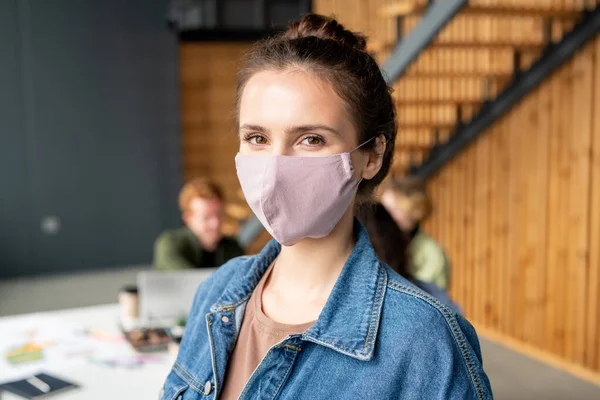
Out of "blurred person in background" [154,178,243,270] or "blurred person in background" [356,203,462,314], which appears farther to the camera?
"blurred person in background" [154,178,243,270]

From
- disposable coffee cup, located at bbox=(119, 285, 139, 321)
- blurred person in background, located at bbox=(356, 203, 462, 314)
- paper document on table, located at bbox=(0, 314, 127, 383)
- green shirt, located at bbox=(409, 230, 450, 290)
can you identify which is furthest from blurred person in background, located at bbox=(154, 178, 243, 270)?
blurred person in background, located at bbox=(356, 203, 462, 314)

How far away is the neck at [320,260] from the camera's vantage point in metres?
1.11

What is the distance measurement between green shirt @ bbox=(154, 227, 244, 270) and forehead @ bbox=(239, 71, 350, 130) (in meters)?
2.52

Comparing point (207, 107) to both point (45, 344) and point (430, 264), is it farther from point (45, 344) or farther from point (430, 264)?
point (45, 344)

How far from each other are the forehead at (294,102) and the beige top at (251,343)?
341mm

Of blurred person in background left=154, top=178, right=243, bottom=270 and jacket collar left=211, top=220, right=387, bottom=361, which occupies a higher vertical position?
jacket collar left=211, top=220, right=387, bottom=361

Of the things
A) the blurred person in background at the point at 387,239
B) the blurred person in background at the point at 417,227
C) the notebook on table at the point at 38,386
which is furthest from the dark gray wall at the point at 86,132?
the blurred person in background at the point at 387,239

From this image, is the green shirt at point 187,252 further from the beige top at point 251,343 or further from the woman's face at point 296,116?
the woman's face at point 296,116

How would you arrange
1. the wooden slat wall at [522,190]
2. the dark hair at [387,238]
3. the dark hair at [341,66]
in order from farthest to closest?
the wooden slat wall at [522,190] → the dark hair at [387,238] → the dark hair at [341,66]

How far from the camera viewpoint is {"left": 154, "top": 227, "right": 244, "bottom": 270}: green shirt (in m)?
3.46

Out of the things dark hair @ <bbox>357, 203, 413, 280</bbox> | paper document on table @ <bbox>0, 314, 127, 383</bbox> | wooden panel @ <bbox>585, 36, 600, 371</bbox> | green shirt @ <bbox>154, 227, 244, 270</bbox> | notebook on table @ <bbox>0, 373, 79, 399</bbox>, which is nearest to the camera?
notebook on table @ <bbox>0, 373, 79, 399</bbox>

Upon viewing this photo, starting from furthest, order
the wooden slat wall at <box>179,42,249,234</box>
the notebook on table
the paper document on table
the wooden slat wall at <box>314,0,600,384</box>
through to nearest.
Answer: the wooden slat wall at <box>179,42,249,234</box> < the wooden slat wall at <box>314,0,600,384</box> < the paper document on table < the notebook on table

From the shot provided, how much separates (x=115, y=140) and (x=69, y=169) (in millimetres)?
641

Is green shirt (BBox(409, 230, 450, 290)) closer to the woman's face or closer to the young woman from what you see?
the young woman
